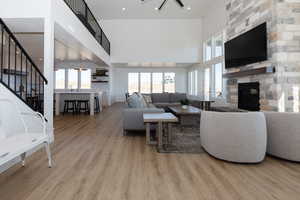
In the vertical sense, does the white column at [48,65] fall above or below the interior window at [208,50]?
below

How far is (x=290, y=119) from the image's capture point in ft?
8.72

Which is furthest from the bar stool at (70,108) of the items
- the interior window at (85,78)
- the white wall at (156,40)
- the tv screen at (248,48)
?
the tv screen at (248,48)

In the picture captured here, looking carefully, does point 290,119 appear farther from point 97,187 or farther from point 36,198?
point 36,198

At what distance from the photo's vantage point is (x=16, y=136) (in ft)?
7.87

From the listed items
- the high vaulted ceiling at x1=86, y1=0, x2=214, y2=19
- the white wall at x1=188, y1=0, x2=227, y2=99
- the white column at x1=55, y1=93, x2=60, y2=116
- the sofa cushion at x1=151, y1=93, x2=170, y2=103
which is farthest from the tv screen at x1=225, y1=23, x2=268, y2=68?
the white column at x1=55, y1=93, x2=60, y2=116

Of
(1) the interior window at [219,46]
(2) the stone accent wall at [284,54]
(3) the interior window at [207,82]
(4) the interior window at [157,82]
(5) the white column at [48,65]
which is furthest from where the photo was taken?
(4) the interior window at [157,82]

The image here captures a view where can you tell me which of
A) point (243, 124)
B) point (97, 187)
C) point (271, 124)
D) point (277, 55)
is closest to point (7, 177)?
point (97, 187)

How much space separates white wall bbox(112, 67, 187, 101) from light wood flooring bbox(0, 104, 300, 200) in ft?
35.7

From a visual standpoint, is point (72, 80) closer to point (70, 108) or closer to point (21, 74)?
point (70, 108)

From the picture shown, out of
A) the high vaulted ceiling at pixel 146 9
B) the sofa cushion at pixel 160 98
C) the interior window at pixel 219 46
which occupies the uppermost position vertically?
the high vaulted ceiling at pixel 146 9

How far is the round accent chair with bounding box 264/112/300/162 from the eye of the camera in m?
2.63

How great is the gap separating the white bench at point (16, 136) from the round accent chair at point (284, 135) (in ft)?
10.4

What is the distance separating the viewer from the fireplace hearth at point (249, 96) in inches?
189

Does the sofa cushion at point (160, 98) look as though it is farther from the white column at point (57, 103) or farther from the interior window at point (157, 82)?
the interior window at point (157, 82)
